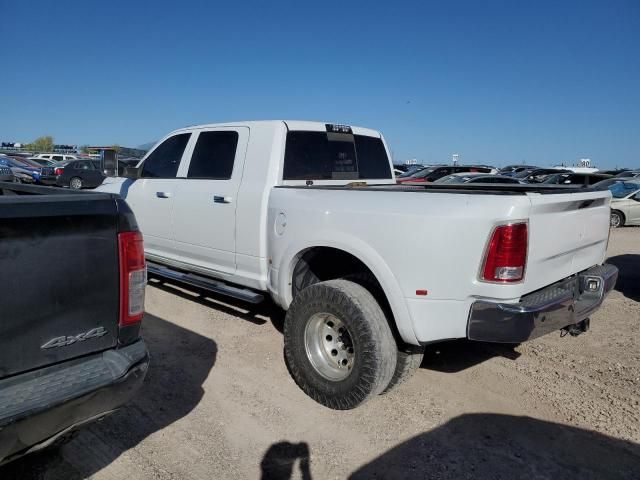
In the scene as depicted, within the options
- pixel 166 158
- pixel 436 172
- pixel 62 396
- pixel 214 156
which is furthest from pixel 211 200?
pixel 436 172

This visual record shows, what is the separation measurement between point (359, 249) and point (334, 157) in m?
1.84

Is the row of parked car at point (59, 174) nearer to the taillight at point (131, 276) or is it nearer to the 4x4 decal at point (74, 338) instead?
the taillight at point (131, 276)

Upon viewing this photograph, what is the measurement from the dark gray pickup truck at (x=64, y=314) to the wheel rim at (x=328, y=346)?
1.47m

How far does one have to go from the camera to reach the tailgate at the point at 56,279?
6.15ft

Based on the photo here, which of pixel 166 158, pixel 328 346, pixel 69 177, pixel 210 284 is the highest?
pixel 166 158

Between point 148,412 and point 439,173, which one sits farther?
point 439,173

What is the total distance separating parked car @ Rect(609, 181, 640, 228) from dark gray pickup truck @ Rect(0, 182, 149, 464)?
15.6m

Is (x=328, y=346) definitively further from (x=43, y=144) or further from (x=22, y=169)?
(x=43, y=144)

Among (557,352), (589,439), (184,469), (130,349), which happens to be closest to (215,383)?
(184,469)

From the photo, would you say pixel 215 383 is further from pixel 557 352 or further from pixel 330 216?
pixel 557 352

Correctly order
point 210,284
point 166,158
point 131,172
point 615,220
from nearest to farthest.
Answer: point 210,284 → point 166,158 → point 131,172 → point 615,220

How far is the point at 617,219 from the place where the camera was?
14828mm

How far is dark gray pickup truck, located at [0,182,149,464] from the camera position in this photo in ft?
6.16

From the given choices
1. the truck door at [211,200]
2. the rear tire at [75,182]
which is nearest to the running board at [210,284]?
the truck door at [211,200]
